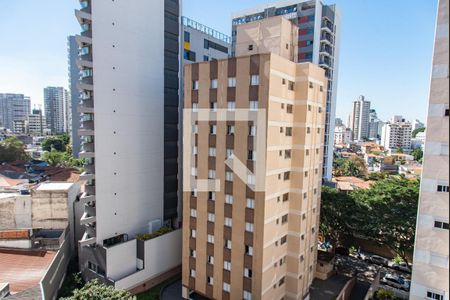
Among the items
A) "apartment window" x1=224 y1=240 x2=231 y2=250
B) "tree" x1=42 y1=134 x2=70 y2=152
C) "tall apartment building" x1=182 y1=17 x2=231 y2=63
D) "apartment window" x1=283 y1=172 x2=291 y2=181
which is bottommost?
"apartment window" x1=224 y1=240 x2=231 y2=250

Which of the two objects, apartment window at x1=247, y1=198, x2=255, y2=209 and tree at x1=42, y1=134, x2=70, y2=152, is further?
tree at x1=42, y1=134, x2=70, y2=152

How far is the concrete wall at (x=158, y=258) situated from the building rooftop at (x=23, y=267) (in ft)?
21.1

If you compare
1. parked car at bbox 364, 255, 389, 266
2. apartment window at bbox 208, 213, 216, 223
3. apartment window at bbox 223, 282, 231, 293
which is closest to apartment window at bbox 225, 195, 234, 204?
apartment window at bbox 208, 213, 216, 223

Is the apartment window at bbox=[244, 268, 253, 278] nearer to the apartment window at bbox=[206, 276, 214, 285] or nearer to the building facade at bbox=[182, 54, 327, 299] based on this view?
the building facade at bbox=[182, 54, 327, 299]

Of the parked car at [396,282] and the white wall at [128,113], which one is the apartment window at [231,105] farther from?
the parked car at [396,282]

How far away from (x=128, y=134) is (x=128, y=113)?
6.78ft

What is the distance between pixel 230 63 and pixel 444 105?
1439cm

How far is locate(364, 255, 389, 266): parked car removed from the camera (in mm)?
36125

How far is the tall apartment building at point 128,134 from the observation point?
2536 centimetres

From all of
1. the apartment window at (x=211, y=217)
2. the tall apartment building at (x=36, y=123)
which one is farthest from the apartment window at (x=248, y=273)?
the tall apartment building at (x=36, y=123)

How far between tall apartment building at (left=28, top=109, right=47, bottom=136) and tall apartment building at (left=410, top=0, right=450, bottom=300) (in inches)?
6713

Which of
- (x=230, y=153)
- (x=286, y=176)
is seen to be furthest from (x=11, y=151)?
(x=286, y=176)

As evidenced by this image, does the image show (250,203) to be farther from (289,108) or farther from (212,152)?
(289,108)

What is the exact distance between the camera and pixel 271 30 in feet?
76.1
